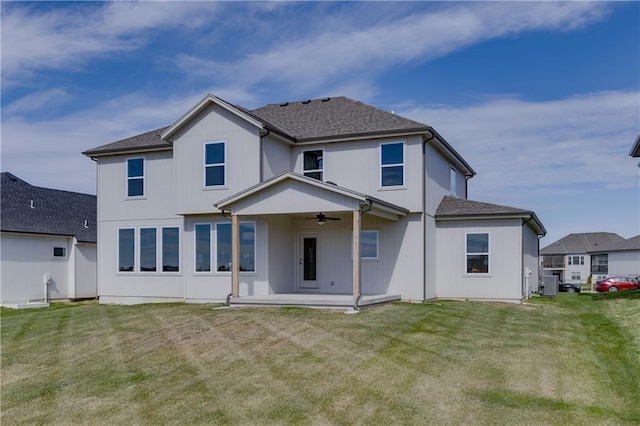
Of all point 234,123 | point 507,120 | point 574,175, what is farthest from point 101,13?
point 574,175

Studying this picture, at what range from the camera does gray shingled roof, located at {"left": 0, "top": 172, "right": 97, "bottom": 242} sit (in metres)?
24.7

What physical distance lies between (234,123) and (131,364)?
9830mm

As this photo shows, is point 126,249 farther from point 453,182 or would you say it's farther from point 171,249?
point 453,182

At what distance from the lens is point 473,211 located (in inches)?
744

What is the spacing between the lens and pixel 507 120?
922 inches

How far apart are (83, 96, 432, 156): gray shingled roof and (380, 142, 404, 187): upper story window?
59 centimetres

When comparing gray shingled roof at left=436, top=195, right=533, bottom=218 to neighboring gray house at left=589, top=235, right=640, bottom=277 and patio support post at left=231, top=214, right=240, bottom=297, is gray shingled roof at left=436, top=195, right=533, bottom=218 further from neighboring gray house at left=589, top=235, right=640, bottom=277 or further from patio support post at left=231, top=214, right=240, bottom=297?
neighboring gray house at left=589, top=235, right=640, bottom=277

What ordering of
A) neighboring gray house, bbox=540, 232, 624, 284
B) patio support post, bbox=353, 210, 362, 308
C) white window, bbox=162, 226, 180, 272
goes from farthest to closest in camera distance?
neighboring gray house, bbox=540, 232, 624, 284, white window, bbox=162, 226, 180, 272, patio support post, bbox=353, 210, 362, 308

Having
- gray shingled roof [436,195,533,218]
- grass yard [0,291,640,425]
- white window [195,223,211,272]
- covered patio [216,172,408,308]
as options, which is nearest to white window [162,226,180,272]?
white window [195,223,211,272]

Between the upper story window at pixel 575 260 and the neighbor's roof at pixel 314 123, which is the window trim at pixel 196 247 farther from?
the upper story window at pixel 575 260

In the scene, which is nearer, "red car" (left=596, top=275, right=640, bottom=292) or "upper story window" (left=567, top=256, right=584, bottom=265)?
"red car" (left=596, top=275, right=640, bottom=292)

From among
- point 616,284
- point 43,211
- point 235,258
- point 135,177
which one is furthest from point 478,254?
point 616,284

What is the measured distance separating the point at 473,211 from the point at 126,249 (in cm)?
1241

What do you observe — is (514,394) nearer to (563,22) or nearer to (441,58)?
(563,22)
